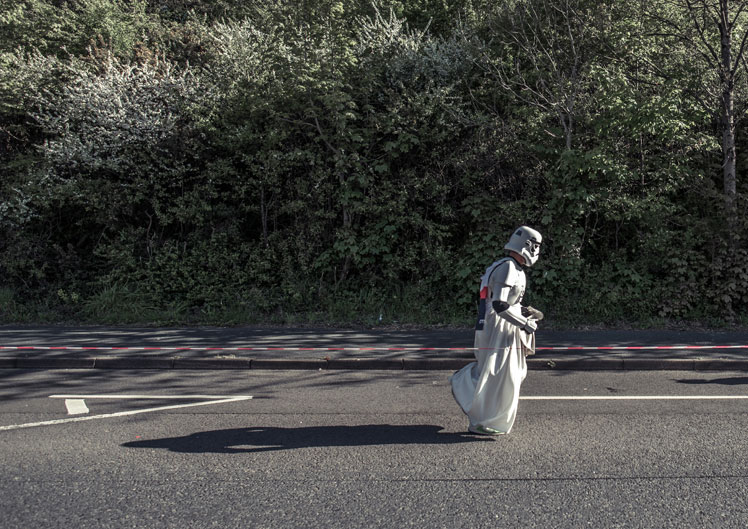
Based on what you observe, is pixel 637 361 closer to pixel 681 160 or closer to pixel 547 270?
pixel 547 270

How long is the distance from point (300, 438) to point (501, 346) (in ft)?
6.15

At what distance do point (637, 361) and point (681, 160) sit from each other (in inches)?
197

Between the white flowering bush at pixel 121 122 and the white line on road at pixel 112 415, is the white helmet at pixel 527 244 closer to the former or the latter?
the white line on road at pixel 112 415

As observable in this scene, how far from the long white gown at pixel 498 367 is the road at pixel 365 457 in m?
0.24

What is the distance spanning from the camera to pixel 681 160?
1089cm

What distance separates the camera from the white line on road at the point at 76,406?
5.80m

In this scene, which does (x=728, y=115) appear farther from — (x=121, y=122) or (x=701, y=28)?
(x=121, y=122)

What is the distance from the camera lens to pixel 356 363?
7906 millimetres

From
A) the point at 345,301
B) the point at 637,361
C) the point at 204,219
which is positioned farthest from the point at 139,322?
the point at 637,361

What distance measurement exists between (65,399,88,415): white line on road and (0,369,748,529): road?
0.02 m

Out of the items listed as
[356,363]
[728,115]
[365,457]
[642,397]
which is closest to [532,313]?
[365,457]

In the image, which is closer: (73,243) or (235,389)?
(235,389)

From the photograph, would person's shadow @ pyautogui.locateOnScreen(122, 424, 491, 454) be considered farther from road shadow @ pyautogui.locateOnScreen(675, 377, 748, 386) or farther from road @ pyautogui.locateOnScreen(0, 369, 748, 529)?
road shadow @ pyautogui.locateOnScreen(675, 377, 748, 386)

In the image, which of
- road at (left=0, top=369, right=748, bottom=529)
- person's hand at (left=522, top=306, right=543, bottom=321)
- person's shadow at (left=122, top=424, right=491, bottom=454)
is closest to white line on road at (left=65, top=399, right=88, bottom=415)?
road at (left=0, top=369, right=748, bottom=529)
